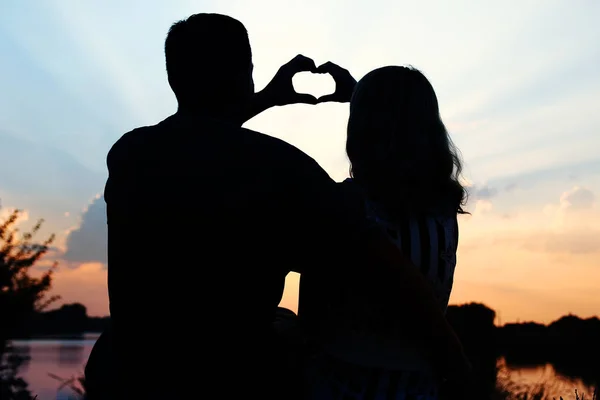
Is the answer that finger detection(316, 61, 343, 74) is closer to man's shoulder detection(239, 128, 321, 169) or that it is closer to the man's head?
the man's head

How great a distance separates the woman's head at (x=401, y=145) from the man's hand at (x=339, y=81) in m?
0.26

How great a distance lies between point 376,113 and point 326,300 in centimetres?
69

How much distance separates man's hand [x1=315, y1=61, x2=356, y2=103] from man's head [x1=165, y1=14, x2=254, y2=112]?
2.40ft

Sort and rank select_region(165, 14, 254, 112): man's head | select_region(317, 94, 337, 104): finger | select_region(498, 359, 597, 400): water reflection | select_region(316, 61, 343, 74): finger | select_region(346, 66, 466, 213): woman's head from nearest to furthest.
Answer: select_region(165, 14, 254, 112): man's head, select_region(346, 66, 466, 213): woman's head, select_region(317, 94, 337, 104): finger, select_region(316, 61, 343, 74): finger, select_region(498, 359, 597, 400): water reflection

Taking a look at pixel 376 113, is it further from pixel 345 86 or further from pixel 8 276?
pixel 8 276

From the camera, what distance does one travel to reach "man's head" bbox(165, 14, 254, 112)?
1.58m

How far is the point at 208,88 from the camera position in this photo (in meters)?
1.57

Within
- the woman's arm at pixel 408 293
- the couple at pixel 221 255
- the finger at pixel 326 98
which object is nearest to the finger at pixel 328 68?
the finger at pixel 326 98

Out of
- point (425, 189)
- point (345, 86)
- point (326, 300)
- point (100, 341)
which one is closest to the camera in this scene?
point (100, 341)

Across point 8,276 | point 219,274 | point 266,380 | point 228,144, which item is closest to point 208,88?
point 228,144

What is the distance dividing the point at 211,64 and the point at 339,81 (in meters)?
0.88

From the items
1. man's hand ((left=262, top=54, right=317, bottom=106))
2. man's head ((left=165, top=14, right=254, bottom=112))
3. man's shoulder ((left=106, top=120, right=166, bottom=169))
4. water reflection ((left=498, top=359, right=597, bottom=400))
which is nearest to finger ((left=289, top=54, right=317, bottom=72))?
man's hand ((left=262, top=54, right=317, bottom=106))

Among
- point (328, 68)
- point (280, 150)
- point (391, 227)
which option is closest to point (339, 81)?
point (328, 68)

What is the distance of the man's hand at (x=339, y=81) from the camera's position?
234 cm
